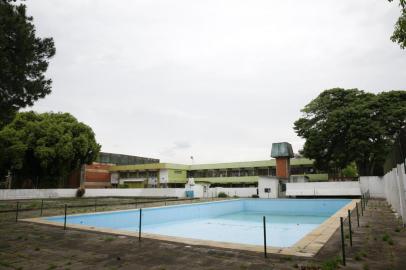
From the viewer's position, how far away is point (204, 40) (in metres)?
14.6

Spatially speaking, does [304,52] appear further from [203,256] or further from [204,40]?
[203,256]

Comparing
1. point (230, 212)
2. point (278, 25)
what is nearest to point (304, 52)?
point (278, 25)

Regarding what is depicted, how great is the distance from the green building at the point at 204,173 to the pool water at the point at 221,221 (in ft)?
69.1

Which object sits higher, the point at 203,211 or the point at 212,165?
the point at 212,165

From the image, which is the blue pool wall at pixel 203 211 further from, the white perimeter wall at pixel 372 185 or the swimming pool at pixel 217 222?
the white perimeter wall at pixel 372 185

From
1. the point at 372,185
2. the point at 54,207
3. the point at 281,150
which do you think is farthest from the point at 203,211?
the point at 372,185

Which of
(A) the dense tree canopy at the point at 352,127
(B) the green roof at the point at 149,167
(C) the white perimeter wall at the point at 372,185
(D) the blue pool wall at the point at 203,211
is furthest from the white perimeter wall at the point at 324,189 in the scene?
(B) the green roof at the point at 149,167

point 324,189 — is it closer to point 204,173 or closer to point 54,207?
point 54,207

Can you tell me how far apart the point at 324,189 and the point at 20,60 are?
97.1ft

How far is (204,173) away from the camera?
54.3 meters

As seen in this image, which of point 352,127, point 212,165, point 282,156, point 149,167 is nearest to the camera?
point 352,127

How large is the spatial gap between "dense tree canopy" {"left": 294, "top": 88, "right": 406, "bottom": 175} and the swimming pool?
8423 mm

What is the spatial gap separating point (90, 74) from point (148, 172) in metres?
36.4

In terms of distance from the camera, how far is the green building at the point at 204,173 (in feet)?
154
